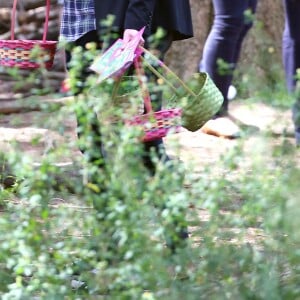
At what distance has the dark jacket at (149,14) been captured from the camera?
132 inches

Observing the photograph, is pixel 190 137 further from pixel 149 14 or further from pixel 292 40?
pixel 149 14

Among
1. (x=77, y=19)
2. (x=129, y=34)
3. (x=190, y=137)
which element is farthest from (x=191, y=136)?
(x=129, y=34)

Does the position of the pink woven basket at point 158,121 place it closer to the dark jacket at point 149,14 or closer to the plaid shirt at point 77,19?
the dark jacket at point 149,14

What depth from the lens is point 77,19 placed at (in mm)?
3512

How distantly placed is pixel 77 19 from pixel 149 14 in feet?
0.93

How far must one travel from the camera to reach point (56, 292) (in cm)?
257

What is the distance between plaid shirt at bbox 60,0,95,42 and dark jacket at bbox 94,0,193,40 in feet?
0.14

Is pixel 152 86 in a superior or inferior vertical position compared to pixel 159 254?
superior

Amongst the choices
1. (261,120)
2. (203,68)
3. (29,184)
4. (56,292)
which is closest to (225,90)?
(203,68)

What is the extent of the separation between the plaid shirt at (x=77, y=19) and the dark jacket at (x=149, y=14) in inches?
1.7

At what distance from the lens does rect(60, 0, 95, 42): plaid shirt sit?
3.49m

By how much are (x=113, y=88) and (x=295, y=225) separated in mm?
1023

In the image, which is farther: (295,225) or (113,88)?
(113,88)

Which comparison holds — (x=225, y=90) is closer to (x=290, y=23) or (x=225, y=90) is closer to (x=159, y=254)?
(x=290, y=23)
